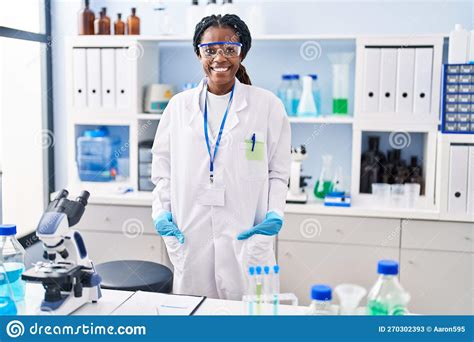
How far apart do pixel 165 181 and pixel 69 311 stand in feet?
2.16

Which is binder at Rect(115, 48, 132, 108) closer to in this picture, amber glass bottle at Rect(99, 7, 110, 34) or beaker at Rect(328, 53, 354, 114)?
amber glass bottle at Rect(99, 7, 110, 34)

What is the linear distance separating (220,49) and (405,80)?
122cm

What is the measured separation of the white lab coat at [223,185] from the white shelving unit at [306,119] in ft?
2.67

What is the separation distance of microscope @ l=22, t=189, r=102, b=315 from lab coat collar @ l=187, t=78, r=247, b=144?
→ 602 millimetres

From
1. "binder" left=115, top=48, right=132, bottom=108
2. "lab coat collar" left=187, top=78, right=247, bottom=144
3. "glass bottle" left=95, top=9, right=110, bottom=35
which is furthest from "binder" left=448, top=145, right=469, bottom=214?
"glass bottle" left=95, top=9, right=110, bottom=35

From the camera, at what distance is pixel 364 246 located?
265 cm

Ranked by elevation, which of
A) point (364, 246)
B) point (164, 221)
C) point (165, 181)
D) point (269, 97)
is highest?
point (269, 97)

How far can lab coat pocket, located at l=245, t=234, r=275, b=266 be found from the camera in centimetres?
181

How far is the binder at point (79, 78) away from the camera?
9.61 feet

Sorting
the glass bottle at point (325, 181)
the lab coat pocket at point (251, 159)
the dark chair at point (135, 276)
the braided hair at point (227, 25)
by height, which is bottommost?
the dark chair at point (135, 276)

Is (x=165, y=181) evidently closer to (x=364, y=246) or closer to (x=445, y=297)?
(x=364, y=246)

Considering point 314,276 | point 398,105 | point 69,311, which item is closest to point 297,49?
point 398,105

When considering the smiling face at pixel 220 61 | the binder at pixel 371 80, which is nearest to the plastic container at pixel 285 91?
the binder at pixel 371 80

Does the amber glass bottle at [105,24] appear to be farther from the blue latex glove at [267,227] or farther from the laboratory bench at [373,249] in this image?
the blue latex glove at [267,227]
